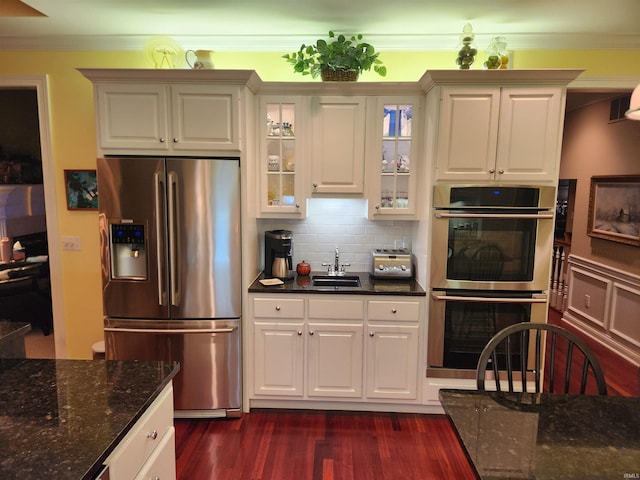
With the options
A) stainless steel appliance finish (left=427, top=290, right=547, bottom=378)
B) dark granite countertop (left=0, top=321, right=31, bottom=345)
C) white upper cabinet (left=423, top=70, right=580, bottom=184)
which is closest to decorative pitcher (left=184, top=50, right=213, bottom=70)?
white upper cabinet (left=423, top=70, right=580, bottom=184)

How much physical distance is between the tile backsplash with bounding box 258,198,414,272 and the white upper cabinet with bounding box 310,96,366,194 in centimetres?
32

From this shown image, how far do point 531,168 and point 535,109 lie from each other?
368 mm

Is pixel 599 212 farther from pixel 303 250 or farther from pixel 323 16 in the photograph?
pixel 323 16

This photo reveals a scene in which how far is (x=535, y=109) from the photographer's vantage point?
2.54m

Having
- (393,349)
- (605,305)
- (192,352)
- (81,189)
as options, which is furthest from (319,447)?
(605,305)

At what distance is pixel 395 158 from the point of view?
2.86 meters

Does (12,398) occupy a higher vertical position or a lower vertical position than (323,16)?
lower

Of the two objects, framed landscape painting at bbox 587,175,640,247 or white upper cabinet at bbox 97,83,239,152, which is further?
framed landscape painting at bbox 587,175,640,247

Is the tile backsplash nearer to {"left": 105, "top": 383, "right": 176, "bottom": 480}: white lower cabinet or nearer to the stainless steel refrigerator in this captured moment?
the stainless steel refrigerator

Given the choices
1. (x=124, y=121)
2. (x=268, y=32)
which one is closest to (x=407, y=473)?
(x=124, y=121)

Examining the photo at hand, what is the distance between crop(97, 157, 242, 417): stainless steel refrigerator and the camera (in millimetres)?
2557

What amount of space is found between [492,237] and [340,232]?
116cm

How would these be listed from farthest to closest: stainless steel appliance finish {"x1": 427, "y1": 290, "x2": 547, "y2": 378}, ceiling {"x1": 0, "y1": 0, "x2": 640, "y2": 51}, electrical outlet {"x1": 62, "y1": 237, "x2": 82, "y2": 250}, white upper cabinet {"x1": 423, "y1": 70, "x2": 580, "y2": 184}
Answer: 1. electrical outlet {"x1": 62, "y1": 237, "x2": 82, "y2": 250}
2. stainless steel appliance finish {"x1": 427, "y1": 290, "x2": 547, "y2": 378}
3. white upper cabinet {"x1": 423, "y1": 70, "x2": 580, "y2": 184}
4. ceiling {"x1": 0, "y1": 0, "x2": 640, "y2": 51}

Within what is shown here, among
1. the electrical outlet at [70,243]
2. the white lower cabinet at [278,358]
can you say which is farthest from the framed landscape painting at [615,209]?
the electrical outlet at [70,243]
